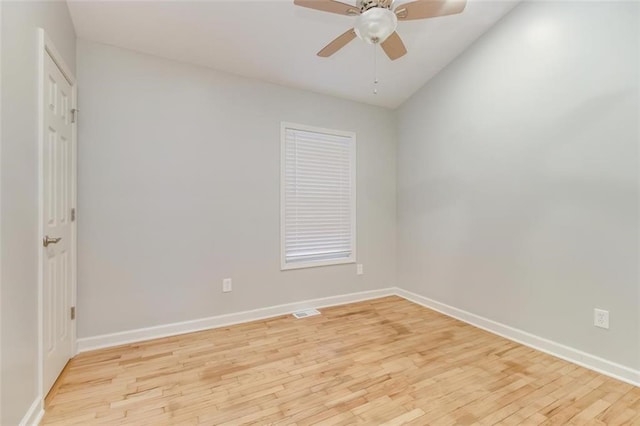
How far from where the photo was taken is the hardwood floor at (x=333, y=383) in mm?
1677

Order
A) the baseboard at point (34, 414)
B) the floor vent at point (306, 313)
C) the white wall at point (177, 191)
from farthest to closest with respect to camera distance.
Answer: the floor vent at point (306, 313), the white wall at point (177, 191), the baseboard at point (34, 414)

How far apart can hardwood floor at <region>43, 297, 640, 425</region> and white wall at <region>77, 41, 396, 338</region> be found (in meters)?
0.45

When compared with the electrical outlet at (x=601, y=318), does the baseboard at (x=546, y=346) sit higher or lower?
lower

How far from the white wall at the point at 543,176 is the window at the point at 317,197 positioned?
0.97 meters

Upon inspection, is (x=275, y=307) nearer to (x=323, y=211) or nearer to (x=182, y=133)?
(x=323, y=211)

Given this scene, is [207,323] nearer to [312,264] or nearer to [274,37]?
[312,264]

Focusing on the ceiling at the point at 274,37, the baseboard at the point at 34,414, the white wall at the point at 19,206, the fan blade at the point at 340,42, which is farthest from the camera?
the ceiling at the point at 274,37

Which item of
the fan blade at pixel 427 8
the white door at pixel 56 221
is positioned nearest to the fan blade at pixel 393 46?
the fan blade at pixel 427 8

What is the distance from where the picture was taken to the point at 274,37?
103 inches

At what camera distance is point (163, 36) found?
2.47 meters

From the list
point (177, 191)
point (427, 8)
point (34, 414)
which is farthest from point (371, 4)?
point (34, 414)

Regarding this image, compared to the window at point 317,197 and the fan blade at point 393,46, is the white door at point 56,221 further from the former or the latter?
the fan blade at point 393,46

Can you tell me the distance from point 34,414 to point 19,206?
44.2 inches

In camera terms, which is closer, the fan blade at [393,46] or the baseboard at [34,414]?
the baseboard at [34,414]
